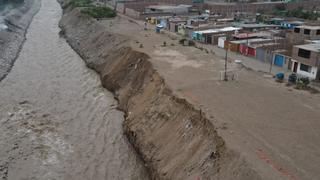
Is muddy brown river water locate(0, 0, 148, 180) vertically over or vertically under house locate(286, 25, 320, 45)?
under

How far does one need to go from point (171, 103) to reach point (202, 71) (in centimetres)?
924

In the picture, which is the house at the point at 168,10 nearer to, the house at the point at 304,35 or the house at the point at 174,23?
the house at the point at 174,23

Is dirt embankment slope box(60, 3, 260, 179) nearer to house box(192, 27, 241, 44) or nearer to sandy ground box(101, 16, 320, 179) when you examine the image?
sandy ground box(101, 16, 320, 179)

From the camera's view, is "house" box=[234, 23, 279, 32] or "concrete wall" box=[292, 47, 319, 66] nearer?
"concrete wall" box=[292, 47, 319, 66]

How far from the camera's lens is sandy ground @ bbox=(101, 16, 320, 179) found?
1869 centimetres

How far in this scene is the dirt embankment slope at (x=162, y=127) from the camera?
19.5 meters

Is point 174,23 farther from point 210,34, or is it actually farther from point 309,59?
point 309,59

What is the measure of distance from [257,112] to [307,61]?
49.1 ft

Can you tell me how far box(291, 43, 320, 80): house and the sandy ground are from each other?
16.5ft

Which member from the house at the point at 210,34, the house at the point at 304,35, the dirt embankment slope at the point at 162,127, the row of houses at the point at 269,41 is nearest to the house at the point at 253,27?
the row of houses at the point at 269,41

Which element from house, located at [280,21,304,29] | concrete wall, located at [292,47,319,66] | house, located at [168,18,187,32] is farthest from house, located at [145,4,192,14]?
concrete wall, located at [292,47,319,66]

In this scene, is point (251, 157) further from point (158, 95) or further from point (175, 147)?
point (158, 95)

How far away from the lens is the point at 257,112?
2498cm

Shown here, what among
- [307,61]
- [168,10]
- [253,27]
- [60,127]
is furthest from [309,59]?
[168,10]
